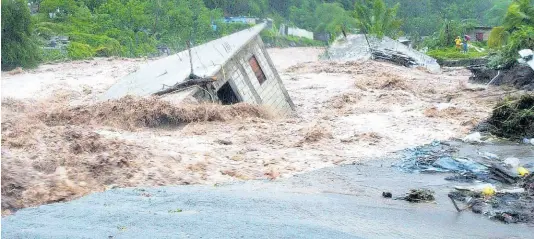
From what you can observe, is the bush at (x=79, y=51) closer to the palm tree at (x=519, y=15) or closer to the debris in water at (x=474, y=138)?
the palm tree at (x=519, y=15)

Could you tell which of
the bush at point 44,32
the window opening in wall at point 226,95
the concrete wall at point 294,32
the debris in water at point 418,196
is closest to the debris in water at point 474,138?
the debris in water at point 418,196

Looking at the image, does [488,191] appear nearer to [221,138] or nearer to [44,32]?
[221,138]

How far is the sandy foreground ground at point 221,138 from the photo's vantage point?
9305mm

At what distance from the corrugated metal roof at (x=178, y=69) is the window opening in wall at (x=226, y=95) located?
2.19 ft

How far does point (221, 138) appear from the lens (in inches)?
519

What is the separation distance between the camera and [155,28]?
43969 millimetres

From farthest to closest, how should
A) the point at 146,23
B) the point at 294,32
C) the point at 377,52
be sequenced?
the point at 294,32 → the point at 146,23 → the point at 377,52

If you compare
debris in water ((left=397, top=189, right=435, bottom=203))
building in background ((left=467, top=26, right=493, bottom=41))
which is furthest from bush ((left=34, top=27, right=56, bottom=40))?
debris in water ((left=397, top=189, right=435, bottom=203))

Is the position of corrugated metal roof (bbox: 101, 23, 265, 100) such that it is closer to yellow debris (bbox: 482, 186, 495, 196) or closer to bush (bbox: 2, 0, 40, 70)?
yellow debris (bbox: 482, 186, 495, 196)

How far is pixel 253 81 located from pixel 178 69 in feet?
7.37

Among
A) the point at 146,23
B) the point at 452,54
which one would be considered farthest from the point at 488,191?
the point at 146,23

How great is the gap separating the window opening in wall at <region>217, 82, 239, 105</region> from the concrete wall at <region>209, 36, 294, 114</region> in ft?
0.53

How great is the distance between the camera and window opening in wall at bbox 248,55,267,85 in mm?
17266

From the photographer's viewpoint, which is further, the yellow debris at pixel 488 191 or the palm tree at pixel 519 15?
the palm tree at pixel 519 15
